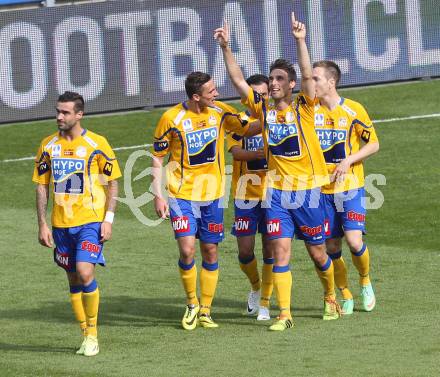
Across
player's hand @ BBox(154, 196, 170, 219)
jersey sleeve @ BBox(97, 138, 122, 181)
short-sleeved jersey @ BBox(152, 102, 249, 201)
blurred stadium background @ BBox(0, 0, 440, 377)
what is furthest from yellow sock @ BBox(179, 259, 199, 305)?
jersey sleeve @ BBox(97, 138, 122, 181)

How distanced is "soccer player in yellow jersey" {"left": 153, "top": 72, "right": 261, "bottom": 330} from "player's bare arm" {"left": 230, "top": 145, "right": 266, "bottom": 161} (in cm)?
22

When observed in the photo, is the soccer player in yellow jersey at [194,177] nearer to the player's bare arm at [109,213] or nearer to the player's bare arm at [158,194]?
the player's bare arm at [158,194]

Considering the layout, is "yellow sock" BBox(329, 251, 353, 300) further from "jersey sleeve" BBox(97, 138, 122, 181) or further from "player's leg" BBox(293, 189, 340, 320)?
"jersey sleeve" BBox(97, 138, 122, 181)

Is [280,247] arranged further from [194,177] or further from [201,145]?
[201,145]

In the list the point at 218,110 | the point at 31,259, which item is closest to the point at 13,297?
the point at 31,259

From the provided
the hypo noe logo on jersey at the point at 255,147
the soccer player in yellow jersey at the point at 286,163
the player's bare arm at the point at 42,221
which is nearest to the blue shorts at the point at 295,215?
the soccer player in yellow jersey at the point at 286,163

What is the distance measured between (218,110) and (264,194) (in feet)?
3.41

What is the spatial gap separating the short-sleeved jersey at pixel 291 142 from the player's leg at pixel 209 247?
75 centimetres

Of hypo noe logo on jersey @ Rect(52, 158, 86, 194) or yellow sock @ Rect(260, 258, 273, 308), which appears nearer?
hypo noe logo on jersey @ Rect(52, 158, 86, 194)

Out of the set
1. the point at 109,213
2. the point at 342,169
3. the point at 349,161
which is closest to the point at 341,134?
the point at 349,161

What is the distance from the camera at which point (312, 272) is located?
15.7 metres

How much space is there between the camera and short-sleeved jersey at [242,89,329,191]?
1258cm

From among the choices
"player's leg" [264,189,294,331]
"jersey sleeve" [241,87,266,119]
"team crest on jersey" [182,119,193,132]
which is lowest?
"player's leg" [264,189,294,331]

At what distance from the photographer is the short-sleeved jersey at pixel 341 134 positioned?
1326 centimetres
